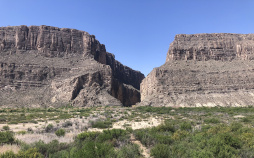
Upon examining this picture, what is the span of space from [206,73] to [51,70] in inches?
2453

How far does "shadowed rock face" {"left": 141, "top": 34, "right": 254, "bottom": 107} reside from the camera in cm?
6181

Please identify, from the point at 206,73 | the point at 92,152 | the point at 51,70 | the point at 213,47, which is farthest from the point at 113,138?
the point at 213,47

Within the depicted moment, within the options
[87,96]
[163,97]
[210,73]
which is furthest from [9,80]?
[210,73]

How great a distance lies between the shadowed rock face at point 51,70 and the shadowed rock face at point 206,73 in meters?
19.3

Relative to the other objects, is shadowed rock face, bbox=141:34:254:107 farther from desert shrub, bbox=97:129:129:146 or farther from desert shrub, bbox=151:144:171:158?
desert shrub, bbox=151:144:171:158

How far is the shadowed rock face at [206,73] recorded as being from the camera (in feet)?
203

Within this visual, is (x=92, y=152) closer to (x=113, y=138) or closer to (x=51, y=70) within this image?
(x=113, y=138)

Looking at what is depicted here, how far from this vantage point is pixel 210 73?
72000 millimetres

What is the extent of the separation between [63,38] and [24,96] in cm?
3406

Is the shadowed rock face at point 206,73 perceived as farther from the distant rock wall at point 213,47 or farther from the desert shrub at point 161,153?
the desert shrub at point 161,153

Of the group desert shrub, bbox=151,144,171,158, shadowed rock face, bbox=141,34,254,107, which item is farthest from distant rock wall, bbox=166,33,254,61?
desert shrub, bbox=151,144,171,158

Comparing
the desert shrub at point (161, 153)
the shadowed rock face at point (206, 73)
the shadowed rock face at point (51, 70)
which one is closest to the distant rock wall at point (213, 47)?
the shadowed rock face at point (206, 73)

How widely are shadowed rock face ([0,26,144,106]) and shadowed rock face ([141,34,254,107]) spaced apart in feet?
63.2

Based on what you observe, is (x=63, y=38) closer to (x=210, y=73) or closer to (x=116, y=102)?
(x=116, y=102)
